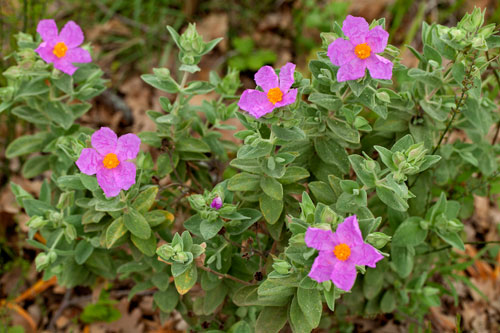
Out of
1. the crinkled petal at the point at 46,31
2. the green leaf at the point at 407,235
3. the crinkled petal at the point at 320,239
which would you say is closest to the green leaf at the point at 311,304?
the crinkled petal at the point at 320,239

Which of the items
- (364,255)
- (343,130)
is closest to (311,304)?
(364,255)

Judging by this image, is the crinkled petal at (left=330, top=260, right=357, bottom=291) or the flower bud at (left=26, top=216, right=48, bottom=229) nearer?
the crinkled petal at (left=330, top=260, right=357, bottom=291)

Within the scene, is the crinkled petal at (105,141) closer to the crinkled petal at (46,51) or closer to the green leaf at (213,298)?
the crinkled petal at (46,51)

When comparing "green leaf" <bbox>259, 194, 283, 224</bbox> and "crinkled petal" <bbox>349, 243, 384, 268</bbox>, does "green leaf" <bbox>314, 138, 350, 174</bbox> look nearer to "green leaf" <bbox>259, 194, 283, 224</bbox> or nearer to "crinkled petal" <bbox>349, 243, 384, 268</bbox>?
"green leaf" <bbox>259, 194, 283, 224</bbox>

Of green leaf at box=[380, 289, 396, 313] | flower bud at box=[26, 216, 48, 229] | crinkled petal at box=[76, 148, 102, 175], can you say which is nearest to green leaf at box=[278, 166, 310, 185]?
crinkled petal at box=[76, 148, 102, 175]

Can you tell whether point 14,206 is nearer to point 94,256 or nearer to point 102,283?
point 102,283

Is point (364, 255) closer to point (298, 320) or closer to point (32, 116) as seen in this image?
point (298, 320)

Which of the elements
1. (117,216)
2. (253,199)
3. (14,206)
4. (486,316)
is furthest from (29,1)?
(486,316)
